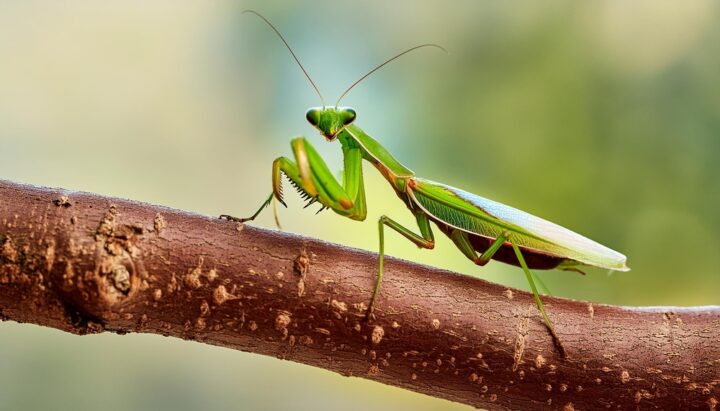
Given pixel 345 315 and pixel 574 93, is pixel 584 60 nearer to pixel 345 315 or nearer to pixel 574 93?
pixel 574 93

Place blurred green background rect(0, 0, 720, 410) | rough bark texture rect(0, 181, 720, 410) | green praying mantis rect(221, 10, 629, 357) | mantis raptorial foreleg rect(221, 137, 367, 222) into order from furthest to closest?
blurred green background rect(0, 0, 720, 410) → green praying mantis rect(221, 10, 629, 357) → mantis raptorial foreleg rect(221, 137, 367, 222) → rough bark texture rect(0, 181, 720, 410)

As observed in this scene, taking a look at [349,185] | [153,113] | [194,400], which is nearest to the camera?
[349,185]

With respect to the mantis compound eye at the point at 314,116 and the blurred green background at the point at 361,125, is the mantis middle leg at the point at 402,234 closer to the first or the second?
the mantis compound eye at the point at 314,116

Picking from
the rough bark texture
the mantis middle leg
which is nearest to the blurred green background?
the mantis middle leg

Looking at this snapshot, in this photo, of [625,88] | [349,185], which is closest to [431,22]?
[625,88]

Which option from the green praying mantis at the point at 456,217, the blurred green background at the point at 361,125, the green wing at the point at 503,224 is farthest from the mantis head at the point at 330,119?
the blurred green background at the point at 361,125

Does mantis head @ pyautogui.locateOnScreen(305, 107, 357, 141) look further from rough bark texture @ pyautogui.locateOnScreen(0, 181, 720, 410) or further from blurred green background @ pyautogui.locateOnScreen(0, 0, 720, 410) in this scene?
blurred green background @ pyautogui.locateOnScreen(0, 0, 720, 410)
